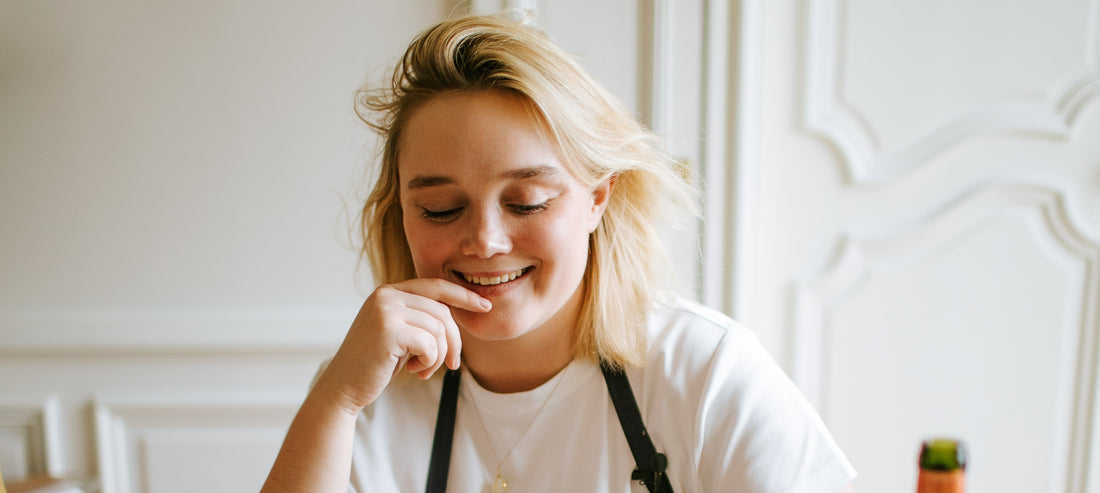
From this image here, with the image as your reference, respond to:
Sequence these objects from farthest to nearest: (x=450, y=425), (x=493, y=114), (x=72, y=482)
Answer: (x=72, y=482)
(x=450, y=425)
(x=493, y=114)

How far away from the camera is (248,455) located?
5.04 feet

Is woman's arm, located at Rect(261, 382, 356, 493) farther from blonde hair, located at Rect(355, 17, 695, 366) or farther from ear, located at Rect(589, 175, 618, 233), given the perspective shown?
ear, located at Rect(589, 175, 618, 233)

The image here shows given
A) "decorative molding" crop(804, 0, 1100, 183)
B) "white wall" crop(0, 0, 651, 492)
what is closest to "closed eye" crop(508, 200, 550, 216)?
"white wall" crop(0, 0, 651, 492)

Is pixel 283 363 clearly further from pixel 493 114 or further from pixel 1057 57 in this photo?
pixel 1057 57

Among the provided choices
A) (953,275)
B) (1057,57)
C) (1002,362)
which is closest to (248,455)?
(953,275)

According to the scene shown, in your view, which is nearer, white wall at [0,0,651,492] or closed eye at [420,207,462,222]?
closed eye at [420,207,462,222]

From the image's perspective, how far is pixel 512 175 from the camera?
817 mm

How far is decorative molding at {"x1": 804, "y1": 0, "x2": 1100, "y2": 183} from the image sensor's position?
4.71 feet

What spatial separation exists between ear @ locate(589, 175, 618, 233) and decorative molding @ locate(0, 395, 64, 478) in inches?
55.5

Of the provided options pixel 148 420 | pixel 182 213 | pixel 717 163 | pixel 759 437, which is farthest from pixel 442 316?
pixel 148 420

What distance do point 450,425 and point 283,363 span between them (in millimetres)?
701

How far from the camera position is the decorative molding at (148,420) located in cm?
150

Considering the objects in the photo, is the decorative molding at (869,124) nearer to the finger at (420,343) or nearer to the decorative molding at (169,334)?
the finger at (420,343)

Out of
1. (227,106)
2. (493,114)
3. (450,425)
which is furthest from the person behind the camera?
(227,106)
